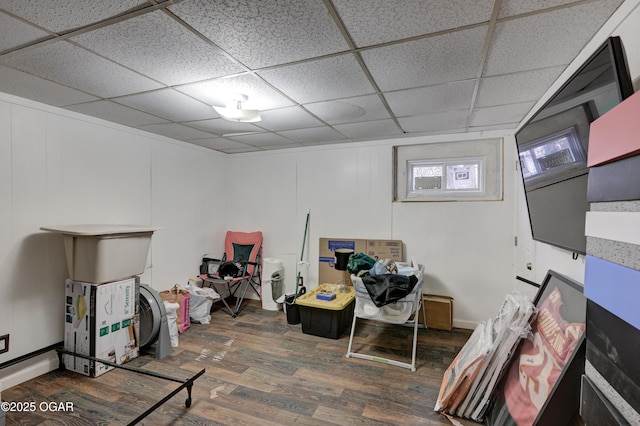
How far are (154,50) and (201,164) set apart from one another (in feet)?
8.98

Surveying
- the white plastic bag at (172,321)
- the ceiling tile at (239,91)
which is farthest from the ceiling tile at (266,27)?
the white plastic bag at (172,321)

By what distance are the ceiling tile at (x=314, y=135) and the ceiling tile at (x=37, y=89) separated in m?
1.95

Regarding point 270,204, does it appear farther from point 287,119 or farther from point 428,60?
point 428,60

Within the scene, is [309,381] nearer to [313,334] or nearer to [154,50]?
[313,334]

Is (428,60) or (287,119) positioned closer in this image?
(428,60)

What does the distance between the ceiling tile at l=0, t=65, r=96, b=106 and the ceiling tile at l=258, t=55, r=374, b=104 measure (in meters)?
1.62

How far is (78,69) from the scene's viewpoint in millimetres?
1946

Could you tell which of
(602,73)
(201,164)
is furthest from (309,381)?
(201,164)

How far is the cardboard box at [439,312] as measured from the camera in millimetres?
3443

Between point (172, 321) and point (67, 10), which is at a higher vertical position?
point (67, 10)

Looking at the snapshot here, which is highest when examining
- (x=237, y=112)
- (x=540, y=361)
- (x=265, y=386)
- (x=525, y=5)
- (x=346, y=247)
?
(x=525, y=5)

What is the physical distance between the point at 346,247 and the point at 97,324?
9.19 ft

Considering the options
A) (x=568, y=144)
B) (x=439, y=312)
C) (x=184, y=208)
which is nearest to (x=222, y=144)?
(x=184, y=208)

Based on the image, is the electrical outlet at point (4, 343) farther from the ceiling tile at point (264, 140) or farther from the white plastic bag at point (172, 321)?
the ceiling tile at point (264, 140)
